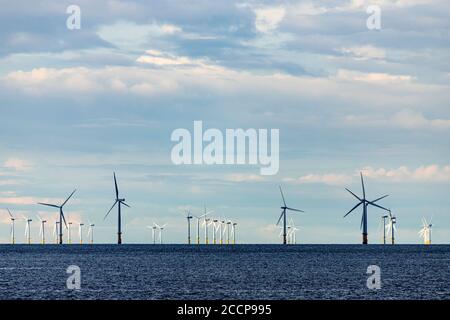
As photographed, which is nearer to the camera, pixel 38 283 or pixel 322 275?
pixel 38 283

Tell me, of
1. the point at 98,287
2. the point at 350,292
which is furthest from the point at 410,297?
the point at 98,287

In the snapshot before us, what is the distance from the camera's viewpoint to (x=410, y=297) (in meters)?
112

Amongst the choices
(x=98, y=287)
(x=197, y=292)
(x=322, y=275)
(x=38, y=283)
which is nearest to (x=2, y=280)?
(x=38, y=283)
